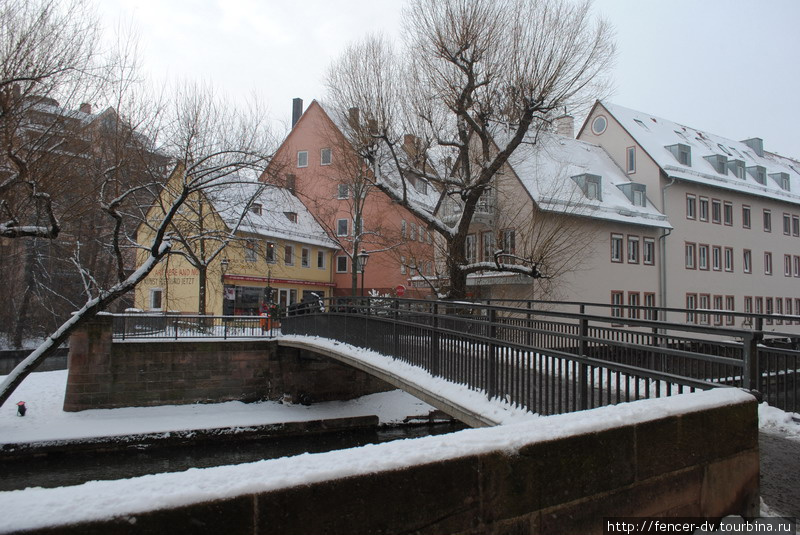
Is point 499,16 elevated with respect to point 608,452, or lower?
elevated

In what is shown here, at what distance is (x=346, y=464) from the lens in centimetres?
234

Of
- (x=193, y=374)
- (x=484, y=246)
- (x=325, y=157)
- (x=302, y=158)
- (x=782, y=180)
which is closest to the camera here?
(x=193, y=374)

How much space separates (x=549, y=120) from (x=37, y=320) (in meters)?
28.2

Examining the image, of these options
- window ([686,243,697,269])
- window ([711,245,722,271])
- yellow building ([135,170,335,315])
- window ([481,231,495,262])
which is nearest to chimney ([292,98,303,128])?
yellow building ([135,170,335,315])

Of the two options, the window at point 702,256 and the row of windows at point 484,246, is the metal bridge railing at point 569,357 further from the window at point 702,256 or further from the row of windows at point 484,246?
the window at point 702,256

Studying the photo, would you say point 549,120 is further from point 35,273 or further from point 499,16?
point 35,273

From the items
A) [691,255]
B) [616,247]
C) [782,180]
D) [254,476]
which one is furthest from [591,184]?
[254,476]

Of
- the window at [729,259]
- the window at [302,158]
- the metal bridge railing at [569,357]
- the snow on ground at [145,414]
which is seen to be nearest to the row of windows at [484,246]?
the snow on ground at [145,414]

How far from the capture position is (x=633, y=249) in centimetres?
2812

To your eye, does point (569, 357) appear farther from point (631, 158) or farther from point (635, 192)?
point (631, 158)

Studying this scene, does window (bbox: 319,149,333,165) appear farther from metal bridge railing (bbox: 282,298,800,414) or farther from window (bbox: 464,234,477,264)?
metal bridge railing (bbox: 282,298,800,414)

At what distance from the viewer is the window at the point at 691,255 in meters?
30.3

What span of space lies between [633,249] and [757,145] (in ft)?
70.7

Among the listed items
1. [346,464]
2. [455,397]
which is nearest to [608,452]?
[346,464]
